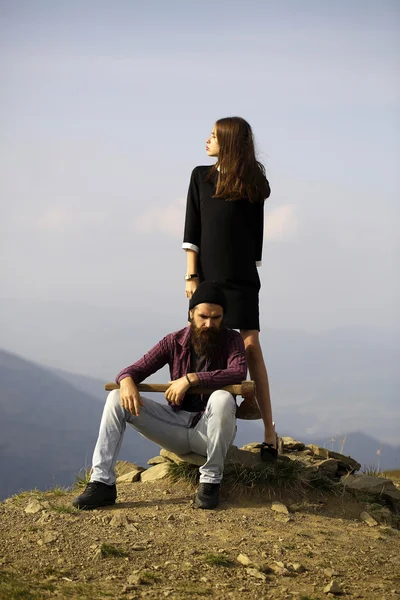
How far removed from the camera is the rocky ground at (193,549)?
468 cm

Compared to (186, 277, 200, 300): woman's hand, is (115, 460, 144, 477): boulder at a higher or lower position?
lower

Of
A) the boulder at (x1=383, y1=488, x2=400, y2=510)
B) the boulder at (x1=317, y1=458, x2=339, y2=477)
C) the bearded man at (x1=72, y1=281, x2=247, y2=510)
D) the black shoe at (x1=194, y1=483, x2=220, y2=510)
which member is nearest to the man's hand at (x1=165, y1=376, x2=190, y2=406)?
the bearded man at (x1=72, y1=281, x2=247, y2=510)

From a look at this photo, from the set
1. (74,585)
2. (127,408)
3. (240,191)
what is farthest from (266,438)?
(74,585)

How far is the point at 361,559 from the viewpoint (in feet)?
17.9

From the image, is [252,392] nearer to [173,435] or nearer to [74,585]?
[173,435]

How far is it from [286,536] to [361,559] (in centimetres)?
55

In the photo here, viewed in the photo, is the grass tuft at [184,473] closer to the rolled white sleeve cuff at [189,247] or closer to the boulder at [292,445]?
the rolled white sleeve cuff at [189,247]

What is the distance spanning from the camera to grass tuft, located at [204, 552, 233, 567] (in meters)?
5.01

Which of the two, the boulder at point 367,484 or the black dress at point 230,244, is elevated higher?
the black dress at point 230,244

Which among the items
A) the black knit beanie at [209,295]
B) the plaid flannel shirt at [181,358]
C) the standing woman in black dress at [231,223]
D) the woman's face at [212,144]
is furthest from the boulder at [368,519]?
the woman's face at [212,144]

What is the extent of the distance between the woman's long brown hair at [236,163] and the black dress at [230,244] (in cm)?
9

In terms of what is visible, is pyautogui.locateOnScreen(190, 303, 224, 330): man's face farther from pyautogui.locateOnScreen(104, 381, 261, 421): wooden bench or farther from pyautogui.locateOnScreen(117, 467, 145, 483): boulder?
pyautogui.locateOnScreen(117, 467, 145, 483): boulder

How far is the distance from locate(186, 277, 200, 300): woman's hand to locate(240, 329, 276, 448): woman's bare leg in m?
0.52

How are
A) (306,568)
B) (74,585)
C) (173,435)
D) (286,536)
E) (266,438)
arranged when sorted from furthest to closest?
1. (266,438)
2. (173,435)
3. (286,536)
4. (306,568)
5. (74,585)
